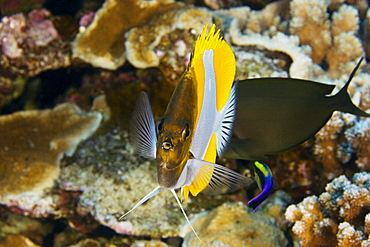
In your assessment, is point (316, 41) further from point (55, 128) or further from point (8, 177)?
point (8, 177)

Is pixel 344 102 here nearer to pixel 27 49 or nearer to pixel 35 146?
pixel 35 146

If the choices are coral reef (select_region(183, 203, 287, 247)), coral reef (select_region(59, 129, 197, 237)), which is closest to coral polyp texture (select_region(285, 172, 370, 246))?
coral reef (select_region(183, 203, 287, 247))

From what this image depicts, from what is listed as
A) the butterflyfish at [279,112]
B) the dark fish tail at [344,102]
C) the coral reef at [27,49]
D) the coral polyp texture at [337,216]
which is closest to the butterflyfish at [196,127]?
the butterflyfish at [279,112]

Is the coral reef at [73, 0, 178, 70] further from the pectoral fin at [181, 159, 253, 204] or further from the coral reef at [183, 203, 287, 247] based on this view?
the pectoral fin at [181, 159, 253, 204]

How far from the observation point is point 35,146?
309 cm

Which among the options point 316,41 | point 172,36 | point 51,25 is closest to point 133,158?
point 172,36

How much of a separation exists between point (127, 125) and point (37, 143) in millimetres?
937

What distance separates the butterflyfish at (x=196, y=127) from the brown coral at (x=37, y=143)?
2183 millimetres

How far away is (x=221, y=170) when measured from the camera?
977 millimetres

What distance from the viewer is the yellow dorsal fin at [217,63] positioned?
1020mm

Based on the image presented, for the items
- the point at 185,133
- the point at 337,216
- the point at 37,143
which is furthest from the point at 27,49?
the point at 337,216

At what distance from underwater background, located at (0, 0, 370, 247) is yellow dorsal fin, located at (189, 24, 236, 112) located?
48.6 inches

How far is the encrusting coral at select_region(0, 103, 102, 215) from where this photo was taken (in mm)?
2822

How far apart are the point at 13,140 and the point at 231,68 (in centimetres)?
283
